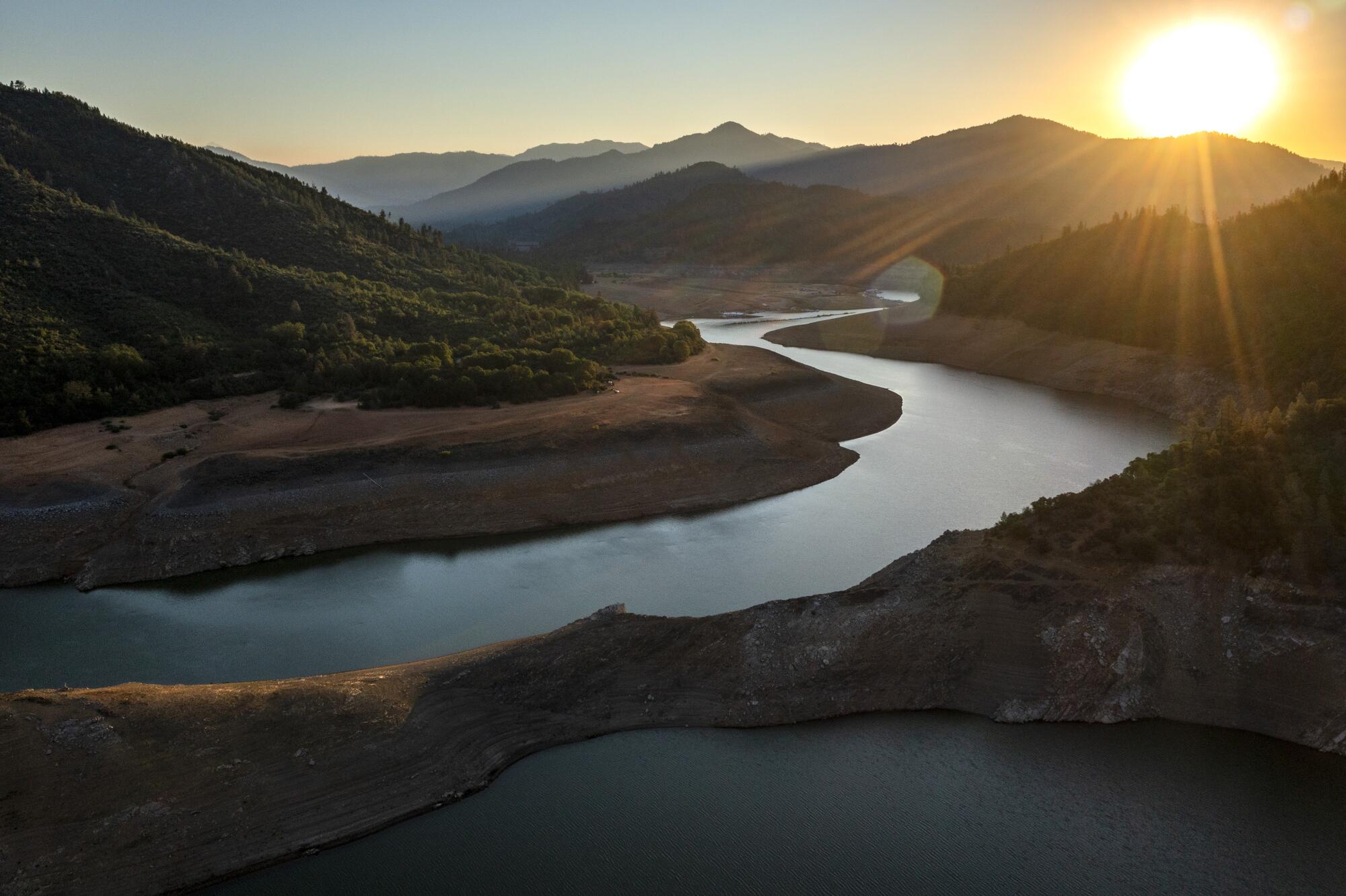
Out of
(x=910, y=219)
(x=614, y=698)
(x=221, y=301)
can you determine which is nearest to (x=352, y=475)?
(x=614, y=698)

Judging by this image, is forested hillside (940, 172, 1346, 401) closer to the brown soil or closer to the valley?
the valley

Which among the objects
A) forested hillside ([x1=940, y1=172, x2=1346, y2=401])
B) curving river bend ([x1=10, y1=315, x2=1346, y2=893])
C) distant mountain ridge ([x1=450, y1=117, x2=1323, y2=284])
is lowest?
curving river bend ([x1=10, y1=315, x2=1346, y2=893])

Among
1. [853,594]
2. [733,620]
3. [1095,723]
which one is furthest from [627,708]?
[1095,723]

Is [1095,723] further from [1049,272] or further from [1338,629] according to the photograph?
[1049,272]

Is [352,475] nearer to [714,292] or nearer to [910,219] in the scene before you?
[714,292]

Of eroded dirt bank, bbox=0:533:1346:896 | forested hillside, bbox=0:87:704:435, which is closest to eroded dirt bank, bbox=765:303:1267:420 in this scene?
forested hillside, bbox=0:87:704:435

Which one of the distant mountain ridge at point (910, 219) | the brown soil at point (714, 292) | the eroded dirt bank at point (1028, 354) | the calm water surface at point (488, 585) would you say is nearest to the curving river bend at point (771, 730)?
the calm water surface at point (488, 585)
